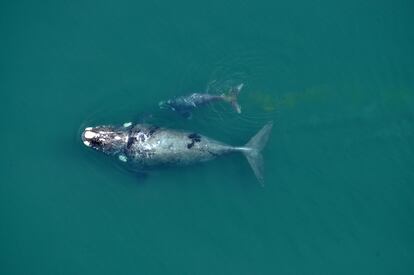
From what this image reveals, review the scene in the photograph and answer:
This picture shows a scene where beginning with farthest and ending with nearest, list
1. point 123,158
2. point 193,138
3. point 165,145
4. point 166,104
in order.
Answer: point 166,104 → point 123,158 → point 193,138 → point 165,145

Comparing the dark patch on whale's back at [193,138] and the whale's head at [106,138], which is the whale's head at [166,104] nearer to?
the dark patch on whale's back at [193,138]

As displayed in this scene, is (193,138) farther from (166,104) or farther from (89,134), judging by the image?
(89,134)

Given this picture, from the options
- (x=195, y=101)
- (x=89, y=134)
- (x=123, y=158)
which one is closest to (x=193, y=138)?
(x=195, y=101)

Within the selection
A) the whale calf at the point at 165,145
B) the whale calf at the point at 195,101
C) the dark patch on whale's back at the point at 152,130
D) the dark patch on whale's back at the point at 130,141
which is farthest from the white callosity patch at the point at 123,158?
the whale calf at the point at 195,101

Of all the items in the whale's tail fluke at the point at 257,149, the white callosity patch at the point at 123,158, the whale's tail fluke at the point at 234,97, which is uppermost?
the whale's tail fluke at the point at 234,97

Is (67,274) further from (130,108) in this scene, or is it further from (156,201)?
(130,108)

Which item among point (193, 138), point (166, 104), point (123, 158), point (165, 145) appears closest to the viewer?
point (165, 145)

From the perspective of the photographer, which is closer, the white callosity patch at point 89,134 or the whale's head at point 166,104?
the white callosity patch at point 89,134
